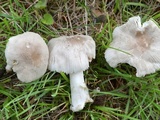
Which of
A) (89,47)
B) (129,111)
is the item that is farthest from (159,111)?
(89,47)

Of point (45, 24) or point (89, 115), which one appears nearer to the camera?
point (89, 115)

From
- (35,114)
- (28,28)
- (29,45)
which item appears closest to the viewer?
(29,45)

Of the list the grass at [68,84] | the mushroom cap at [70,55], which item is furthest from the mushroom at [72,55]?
the grass at [68,84]

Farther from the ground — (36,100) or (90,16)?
(90,16)

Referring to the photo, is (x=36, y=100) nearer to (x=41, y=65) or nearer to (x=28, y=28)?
(x=41, y=65)

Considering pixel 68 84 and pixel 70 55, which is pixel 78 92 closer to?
pixel 68 84

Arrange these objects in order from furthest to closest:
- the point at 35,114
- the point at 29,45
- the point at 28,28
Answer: the point at 28,28, the point at 35,114, the point at 29,45

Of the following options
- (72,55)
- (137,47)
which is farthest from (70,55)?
(137,47)
